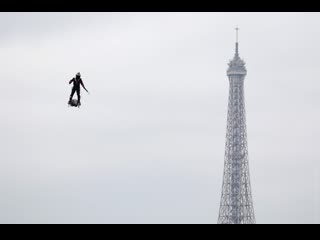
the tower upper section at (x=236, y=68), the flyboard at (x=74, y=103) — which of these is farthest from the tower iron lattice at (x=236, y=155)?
the flyboard at (x=74, y=103)

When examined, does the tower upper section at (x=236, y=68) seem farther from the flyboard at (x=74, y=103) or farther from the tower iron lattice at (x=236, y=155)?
the flyboard at (x=74, y=103)

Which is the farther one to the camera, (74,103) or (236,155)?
(236,155)

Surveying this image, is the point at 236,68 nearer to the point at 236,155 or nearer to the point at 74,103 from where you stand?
the point at 236,155

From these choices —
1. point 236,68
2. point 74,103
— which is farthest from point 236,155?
point 74,103

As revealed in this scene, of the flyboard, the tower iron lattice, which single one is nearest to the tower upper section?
the tower iron lattice

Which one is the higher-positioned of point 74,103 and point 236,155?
point 236,155

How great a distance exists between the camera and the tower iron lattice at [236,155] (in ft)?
482

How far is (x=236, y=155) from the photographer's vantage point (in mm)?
149125

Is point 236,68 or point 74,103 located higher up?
point 236,68
